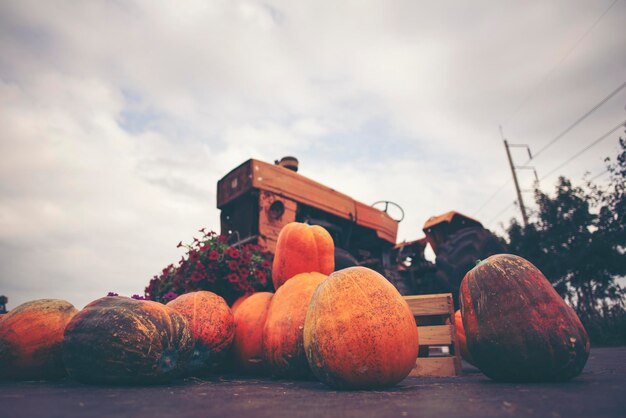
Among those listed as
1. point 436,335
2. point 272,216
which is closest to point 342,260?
point 272,216

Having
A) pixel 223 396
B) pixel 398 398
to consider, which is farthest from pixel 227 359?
pixel 398 398

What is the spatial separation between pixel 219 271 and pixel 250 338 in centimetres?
108

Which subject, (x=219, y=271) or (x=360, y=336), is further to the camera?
(x=219, y=271)

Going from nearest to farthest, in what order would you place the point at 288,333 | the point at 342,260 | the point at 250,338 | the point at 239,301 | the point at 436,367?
the point at 288,333, the point at 436,367, the point at 250,338, the point at 239,301, the point at 342,260

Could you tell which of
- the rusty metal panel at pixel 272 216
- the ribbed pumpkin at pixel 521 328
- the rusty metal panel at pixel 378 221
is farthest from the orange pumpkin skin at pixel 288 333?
the rusty metal panel at pixel 378 221

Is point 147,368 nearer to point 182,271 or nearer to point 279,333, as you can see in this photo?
point 279,333

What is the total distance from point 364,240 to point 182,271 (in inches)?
146

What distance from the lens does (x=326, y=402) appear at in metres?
1.83

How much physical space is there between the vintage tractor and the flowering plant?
0.68 meters

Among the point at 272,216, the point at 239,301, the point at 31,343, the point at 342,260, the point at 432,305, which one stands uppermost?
the point at 272,216

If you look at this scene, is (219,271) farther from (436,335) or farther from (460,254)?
(460,254)

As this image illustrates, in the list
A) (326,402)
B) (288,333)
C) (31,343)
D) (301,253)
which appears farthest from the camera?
(301,253)

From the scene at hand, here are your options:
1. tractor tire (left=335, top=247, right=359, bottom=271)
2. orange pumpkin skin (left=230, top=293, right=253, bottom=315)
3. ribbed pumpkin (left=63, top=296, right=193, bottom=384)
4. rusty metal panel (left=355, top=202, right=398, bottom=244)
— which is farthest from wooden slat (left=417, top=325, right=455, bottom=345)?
rusty metal panel (left=355, top=202, right=398, bottom=244)

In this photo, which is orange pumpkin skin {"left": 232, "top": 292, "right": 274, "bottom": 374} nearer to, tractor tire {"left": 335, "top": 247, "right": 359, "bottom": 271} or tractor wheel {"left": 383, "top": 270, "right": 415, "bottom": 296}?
tractor tire {"left": 335, "top": 247, "right": 359, "bottom": 271}
